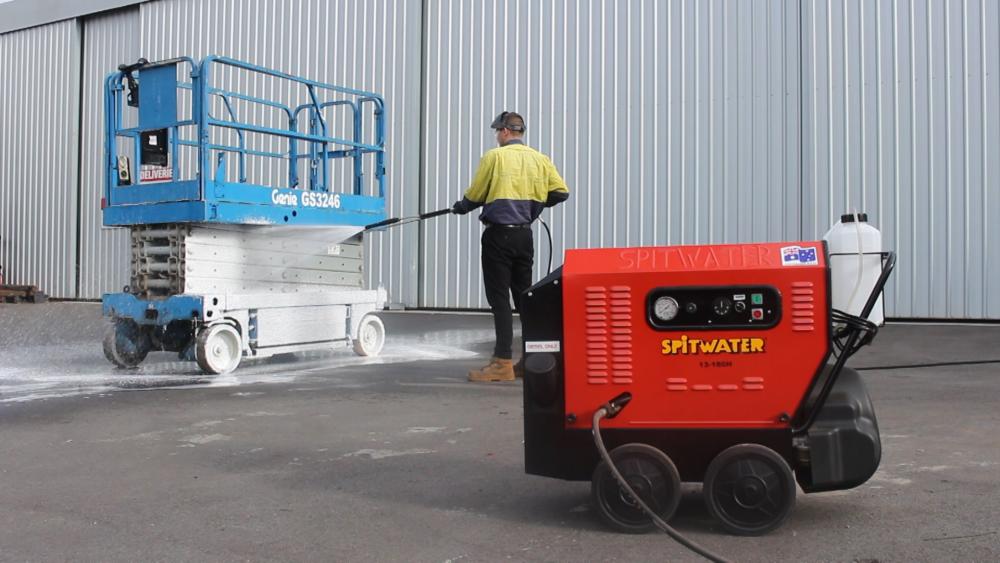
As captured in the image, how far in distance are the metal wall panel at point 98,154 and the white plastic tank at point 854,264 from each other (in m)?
16.4

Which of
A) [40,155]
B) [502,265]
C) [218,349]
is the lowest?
[218,349]

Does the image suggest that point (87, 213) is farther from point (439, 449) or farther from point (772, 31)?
point (439, 449)

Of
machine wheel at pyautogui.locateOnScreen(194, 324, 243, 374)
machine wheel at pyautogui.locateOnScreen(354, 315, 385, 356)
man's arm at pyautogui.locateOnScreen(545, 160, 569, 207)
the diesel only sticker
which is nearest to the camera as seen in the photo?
the diesel only sticker

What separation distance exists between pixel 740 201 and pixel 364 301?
17.0 ft

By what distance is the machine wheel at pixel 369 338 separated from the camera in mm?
8031

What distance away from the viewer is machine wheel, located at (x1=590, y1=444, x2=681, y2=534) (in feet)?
8.81

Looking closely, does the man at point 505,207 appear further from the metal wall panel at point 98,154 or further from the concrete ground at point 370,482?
the metal wall panel at point 98,154

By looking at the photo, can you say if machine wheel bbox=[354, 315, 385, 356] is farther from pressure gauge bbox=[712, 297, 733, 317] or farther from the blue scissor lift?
pressure gauge bbox=[712, 297, 733, 317]

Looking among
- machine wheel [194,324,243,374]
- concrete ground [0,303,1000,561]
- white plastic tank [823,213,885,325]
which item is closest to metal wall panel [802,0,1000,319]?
concrete ground [0,303,1000,561]

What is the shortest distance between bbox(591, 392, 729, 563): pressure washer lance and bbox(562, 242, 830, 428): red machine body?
0.03m

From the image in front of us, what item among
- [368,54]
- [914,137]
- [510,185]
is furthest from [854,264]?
[368,54]

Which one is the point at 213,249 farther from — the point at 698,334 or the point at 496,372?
the point at 698,334

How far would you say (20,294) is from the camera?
56.1ft

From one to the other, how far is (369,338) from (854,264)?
5.73 meters
